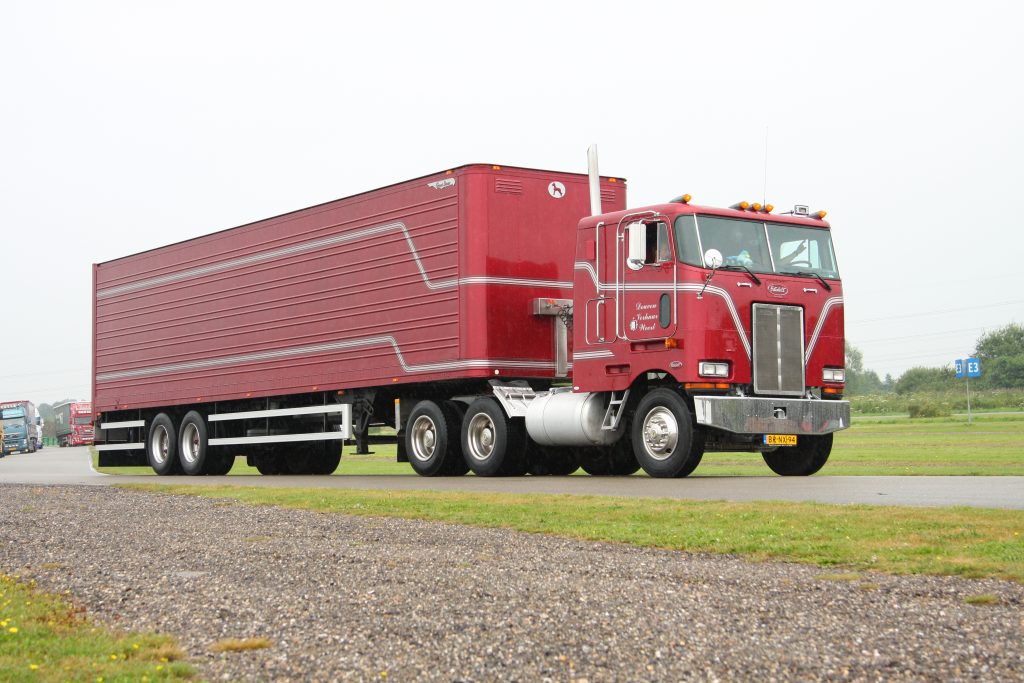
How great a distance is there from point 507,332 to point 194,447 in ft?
31.3

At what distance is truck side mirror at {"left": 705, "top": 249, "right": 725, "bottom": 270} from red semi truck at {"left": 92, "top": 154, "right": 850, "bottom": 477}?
2.5 inches

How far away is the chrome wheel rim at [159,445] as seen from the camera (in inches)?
1053

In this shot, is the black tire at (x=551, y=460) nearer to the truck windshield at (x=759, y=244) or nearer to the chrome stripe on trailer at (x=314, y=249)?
the chrome stripe on trailer at (x=314, y=249)

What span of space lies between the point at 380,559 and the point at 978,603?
12.4 feet

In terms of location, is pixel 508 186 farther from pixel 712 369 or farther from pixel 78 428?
pixel 78 428

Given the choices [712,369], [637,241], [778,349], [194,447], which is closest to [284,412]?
[194,447]

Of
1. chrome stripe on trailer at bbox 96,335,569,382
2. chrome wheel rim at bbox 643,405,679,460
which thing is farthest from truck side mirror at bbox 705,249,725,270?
chrome stripe on trailer at bbox 96,335,569,382

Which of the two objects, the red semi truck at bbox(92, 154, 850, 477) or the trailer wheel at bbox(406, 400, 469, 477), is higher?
the red semi truck at bbox(92, 154, 850, 477)

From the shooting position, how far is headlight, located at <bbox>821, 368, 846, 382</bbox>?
1711 centimetres

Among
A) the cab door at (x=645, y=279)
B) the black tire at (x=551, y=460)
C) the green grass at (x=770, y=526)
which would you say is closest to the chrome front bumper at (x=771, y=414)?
the cab door at (x=645, y=279)

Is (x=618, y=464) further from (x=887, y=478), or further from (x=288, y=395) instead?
(x=288, y=395)

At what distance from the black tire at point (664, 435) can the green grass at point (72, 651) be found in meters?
10.3

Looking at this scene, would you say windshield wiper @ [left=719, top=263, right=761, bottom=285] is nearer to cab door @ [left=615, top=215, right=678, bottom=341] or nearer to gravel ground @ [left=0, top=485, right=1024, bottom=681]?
cab door @ [left=615, top=215, right=678, bottom=341]

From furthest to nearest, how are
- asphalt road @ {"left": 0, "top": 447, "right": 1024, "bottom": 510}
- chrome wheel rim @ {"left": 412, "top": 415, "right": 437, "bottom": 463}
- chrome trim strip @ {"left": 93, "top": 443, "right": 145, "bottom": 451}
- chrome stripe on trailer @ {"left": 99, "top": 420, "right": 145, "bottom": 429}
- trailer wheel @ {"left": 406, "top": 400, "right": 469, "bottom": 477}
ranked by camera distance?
chrome trim strip @ {"left": 93, "top": 443, "right": 145, "bottom": 451}, chrome stripe on trailer @ {"left": 99, "top": 420, "right": 145, "bottom": 429}, chrome wheel rim @ {"left": 412, "top": 415, "right": 437, "bottom": 463}, trailer wheel @ {"left": 406, "top": 400, "right": 469, "bottom": 477}, asphalt road @ {"left": 0, "top": 447, "right": 1024, "bottom": 510}
